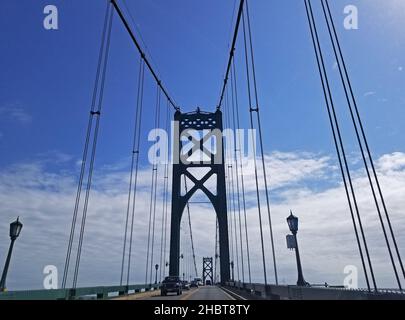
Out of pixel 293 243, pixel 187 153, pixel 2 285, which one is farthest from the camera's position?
pixel 187 153

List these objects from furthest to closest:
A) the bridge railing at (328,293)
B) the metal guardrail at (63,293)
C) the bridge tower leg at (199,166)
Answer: the bridge tower leg at (199,166)
the metal guardrail at (63,293)
the bridge railing at (328,293)

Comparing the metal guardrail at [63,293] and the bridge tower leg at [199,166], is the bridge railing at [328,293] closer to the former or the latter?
the metal guardrail at [63,293]

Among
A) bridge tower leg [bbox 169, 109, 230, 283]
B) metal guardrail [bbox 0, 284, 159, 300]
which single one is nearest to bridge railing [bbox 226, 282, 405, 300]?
metal guardrail [bbox 0, 284, 159, 300]

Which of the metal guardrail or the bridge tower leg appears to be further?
the bridge tower leg

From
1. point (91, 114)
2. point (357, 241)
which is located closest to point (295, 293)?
point (357, 241)

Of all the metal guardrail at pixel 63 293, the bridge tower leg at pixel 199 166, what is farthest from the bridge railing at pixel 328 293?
the bridge tower leg at pixel 199 166

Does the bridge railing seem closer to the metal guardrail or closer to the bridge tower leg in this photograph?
the metal guardrail

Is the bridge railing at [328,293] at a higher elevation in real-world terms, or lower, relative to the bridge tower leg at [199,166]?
lower

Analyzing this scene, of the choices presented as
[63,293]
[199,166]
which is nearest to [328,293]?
[63,293]

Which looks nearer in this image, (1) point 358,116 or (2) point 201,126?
(1) point 358,116
